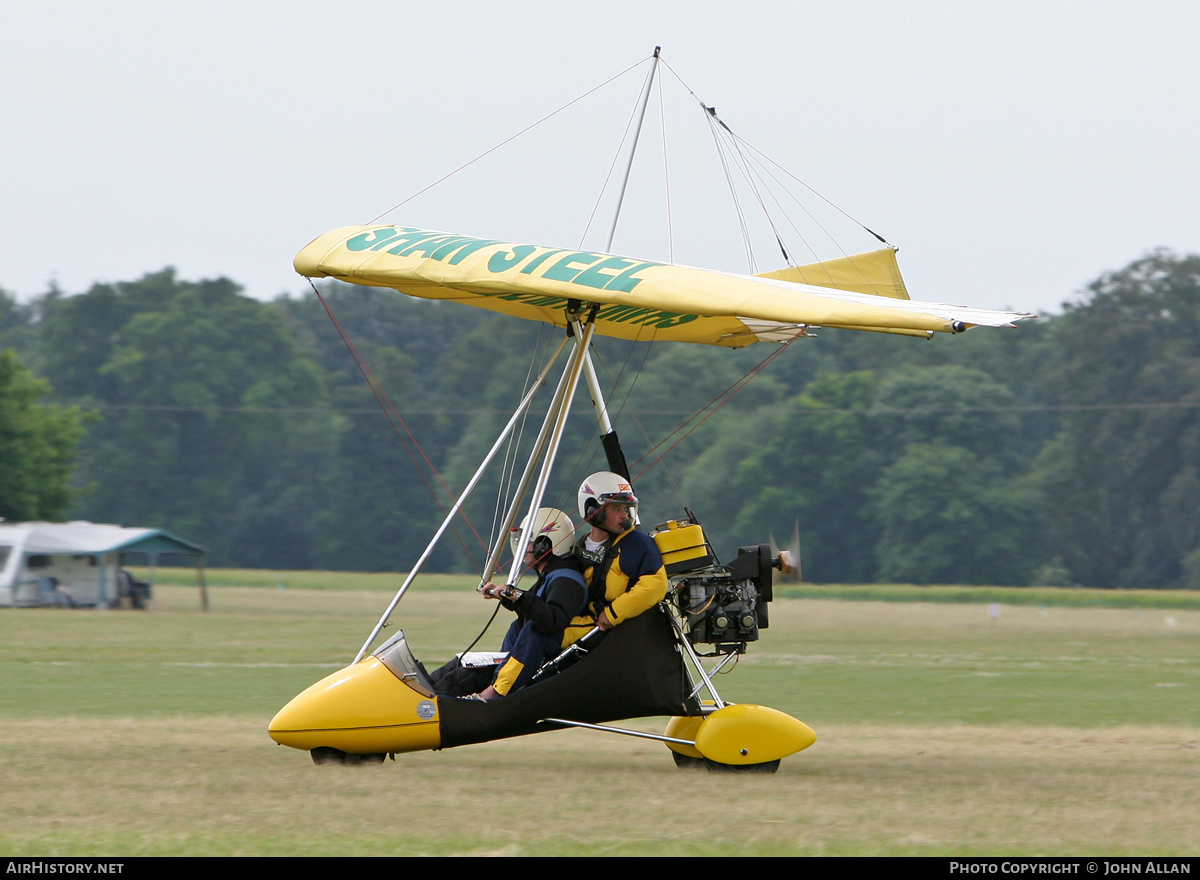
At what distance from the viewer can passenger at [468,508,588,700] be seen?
30.7ft

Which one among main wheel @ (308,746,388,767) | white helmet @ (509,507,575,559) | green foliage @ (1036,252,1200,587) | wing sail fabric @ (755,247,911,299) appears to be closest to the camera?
main wheel @ (308,746,388,767)

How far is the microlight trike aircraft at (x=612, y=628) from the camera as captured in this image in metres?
9.15

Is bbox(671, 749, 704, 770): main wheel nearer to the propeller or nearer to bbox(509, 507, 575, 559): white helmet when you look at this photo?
the propeller

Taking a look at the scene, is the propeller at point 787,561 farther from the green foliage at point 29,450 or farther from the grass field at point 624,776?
the green foliage at point 29,450

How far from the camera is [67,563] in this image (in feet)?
120

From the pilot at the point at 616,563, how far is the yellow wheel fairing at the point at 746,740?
890 millimetres

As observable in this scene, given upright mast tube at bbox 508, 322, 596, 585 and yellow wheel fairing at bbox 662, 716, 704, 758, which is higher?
upright mast tube at bbox 508, 322, 596, 585

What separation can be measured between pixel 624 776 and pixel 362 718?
1664 millimetres

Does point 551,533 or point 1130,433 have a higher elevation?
point 1130,433

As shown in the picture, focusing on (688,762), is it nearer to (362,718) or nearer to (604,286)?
(362,718)

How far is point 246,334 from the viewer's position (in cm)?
9019

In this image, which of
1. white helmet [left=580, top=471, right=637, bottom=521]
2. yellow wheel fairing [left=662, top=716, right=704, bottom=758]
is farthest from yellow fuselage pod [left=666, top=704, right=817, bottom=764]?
white helmet [left=580, top=471, right=637, bottom=521]

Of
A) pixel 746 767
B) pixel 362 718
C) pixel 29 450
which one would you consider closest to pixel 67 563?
pixel 29 450
